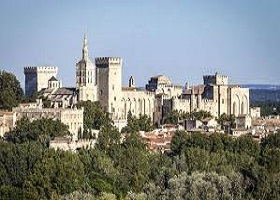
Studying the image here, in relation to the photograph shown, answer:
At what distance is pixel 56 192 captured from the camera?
51.0m

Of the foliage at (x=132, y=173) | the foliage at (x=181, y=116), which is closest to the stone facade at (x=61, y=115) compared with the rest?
the foliage at (x=132, y=173)

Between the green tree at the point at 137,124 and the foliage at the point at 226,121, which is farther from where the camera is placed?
the foliage at the point at 226,121

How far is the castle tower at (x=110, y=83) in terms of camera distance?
8931cm

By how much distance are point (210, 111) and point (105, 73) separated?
11.8 meters

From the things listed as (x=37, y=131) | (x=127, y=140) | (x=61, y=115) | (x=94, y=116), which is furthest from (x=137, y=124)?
(x=37, y=131)

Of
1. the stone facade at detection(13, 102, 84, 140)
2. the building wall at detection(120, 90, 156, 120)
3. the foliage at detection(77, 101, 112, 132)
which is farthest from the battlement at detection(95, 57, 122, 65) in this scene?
the stone facade at detection(13, 102, 84, 140)

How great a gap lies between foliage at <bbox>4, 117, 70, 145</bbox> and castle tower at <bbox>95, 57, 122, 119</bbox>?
56.2 ft

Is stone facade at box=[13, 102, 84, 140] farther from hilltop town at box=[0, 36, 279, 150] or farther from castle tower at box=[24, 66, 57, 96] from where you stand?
castle tower at box=[24, 66, 57, 96]

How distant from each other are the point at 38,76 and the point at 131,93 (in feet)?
31.1

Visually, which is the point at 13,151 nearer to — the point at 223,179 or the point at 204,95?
the point at 223,179

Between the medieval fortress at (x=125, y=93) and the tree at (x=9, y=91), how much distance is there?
8.75 ft

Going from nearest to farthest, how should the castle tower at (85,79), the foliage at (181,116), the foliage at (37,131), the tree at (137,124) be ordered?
1. the foliage at (37,131)
2. the tree at (137,124)
3. the castle tower at (85,79)
4. the foliage at (181,116)

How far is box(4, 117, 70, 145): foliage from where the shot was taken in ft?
219

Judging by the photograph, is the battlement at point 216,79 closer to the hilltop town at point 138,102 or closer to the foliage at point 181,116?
the hilltop town at point 138,102
